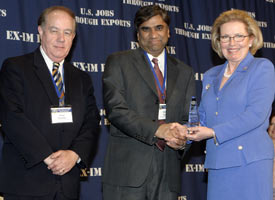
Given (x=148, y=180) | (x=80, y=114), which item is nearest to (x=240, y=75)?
(x=148, y=180)

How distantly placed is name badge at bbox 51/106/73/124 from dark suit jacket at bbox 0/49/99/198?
34 mm

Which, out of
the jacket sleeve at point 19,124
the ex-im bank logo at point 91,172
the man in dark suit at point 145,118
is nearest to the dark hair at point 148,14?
the man in dark suit at point 145,118

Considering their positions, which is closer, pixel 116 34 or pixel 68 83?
pixel 68 83

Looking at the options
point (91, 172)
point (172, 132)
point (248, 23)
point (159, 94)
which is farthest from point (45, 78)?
point (91, 172)

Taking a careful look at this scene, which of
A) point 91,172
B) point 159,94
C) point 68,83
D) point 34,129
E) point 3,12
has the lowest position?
point 91,172

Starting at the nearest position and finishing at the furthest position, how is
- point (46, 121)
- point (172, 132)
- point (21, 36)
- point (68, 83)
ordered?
point (46, 121)
point (172, 132)
point (68, 83)
point (21, 36)

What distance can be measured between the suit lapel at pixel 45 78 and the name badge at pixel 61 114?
64 millimetres

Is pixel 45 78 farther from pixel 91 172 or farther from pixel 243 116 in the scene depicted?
pixel 91 172

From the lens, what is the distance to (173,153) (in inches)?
139

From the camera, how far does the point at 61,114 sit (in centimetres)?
319

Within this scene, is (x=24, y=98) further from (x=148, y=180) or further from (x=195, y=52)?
(x=195, y=52)

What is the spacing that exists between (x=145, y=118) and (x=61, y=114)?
70 cm

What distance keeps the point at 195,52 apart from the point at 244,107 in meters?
3.25

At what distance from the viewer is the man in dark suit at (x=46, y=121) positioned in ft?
9.73
